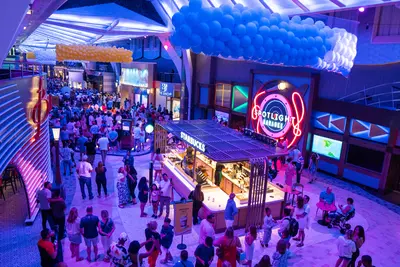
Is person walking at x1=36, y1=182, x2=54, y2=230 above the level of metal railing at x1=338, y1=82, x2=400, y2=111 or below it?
below

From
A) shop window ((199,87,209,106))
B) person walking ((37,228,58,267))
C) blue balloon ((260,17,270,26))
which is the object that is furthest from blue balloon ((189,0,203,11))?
shop window ((199,87,209,106))

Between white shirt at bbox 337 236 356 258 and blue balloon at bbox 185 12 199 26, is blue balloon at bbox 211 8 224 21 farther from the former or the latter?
white shirt at bbox 337 236 356 258

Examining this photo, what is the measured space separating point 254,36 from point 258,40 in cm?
13

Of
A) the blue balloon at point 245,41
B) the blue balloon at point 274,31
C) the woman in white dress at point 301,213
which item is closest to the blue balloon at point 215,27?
the blue balloon at point 245,41

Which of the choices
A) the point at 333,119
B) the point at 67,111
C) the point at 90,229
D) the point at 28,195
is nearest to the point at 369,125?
the point at 333,119

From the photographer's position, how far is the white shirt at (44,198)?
7889 millimetres

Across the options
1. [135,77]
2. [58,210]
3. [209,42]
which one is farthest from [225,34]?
[135,77]

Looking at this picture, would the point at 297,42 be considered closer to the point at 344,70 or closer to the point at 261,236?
the point at 344,70

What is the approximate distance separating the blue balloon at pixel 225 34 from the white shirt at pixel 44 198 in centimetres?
536

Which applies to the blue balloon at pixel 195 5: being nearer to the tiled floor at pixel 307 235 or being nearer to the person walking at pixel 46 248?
the person walking at pixel 46 248

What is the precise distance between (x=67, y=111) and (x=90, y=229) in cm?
1477

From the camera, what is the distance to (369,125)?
1293 centimetres

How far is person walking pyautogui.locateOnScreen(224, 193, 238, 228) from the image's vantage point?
8289 millimetres

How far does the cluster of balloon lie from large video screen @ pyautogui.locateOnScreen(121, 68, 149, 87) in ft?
69.3
